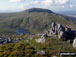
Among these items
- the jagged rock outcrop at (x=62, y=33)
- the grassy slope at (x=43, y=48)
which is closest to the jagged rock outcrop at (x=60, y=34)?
the jagged rock outcrop at (x=62, y=33)

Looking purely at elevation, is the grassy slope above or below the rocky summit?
below

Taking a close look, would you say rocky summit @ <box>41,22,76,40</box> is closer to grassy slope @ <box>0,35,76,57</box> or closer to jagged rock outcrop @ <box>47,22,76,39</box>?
jagged rock outcrop @ <box>47,22,76,39</box>

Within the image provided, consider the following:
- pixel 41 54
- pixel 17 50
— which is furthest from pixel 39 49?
pixel 17 50

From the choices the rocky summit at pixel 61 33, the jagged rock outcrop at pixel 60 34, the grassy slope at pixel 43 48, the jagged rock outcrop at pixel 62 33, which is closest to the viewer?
the grassy slope at pixel 43 48

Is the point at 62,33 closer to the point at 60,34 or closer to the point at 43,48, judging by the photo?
the point at 60,34

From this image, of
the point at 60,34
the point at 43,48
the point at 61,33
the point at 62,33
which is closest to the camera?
the point at 43,48

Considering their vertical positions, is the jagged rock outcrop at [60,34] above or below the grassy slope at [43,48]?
above

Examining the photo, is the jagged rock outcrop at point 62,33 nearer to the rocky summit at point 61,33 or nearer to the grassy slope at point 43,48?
the rocky summit at point 61,33

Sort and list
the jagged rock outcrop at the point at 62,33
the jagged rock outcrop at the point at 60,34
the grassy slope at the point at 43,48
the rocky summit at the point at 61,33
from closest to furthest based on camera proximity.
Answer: the grassy slope at the point at 43,48, the jagged rock outcrop at the point at 60,34, the jagged rock outcrop at the point at 62,33, the rocky summit at the point at 61,33

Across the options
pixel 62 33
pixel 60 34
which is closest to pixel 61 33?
pixel 62 33

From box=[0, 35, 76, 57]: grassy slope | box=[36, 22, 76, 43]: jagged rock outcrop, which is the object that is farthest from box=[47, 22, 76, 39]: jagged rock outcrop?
box=[0, 35, 76, 57]: grassy slope

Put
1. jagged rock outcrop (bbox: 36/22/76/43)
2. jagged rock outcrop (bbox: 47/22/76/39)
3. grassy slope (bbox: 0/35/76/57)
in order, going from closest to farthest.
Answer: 1. grassy slope (bbox: 0/35/76/57)
2. jagged rock outcrop (bbox: 36/22/76/43)
3. jagged rock outcrop (bbox: 47/22/76/39)

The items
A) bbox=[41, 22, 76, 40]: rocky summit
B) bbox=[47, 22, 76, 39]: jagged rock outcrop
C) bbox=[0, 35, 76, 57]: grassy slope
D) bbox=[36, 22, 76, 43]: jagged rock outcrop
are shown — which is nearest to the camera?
bbox=[0, 35, 76, 57]: grassy slope

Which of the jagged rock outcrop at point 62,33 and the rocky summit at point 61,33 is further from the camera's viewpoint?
the rocky summit at point 61,33
